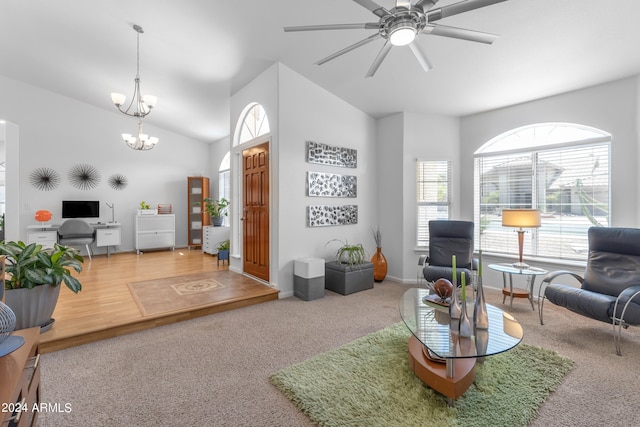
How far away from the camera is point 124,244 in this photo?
7.20 m

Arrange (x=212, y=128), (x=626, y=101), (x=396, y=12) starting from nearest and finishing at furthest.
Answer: (x=396, y=12)
(x=626, y=101)
(x=212, y=128)

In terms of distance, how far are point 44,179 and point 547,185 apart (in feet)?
30.6

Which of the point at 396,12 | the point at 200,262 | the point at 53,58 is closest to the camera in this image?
the point at 396,12

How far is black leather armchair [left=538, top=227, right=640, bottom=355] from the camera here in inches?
97.7

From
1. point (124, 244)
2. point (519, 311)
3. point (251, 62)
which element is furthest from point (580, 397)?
point (124, 244)

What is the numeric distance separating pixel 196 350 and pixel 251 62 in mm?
3616

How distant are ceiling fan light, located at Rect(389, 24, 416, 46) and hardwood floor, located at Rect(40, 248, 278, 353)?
10.4 ft

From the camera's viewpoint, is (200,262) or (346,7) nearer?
(346,7)

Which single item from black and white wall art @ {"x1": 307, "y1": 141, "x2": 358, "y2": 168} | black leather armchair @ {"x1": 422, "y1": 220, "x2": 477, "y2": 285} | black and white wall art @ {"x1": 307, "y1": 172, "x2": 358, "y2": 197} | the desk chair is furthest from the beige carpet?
the desk chair

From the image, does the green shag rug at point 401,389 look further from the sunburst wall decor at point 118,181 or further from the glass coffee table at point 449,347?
the sunburst wall decor at point 118,181

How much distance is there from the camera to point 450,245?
418 cm

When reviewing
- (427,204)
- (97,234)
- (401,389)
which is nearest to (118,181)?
(97,234)

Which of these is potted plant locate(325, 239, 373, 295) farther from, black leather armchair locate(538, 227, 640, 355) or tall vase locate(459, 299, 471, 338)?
tall vase locate(459, 299, 471, 338)

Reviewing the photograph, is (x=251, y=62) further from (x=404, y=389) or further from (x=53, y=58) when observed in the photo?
(x=404, y=389)
